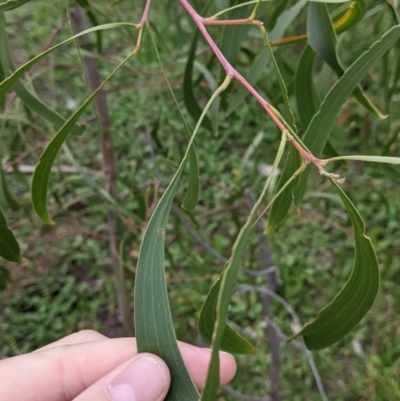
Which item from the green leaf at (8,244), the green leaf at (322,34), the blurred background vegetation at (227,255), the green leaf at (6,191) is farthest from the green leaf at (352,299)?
the blurred background vegetation at (227,255)

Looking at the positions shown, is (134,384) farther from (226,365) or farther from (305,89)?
(305,89)

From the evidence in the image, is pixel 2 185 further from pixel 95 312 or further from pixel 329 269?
pixel 329 269

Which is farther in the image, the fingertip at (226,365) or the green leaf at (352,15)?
the fingertip at (226,365)

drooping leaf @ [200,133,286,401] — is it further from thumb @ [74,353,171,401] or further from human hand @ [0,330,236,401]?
human hand @ [0,330,236,401]

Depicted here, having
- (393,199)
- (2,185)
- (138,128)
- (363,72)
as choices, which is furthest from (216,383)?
(138,128)

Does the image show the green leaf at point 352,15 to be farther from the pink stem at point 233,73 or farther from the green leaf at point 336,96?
the pink stem at point 233,73

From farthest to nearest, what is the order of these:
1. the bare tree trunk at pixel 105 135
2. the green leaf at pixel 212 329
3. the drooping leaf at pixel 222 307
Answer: the bare tree trunk at pixel 105 135 < the green leaf at pixel 212 329 < the drooping leaf at pixel 222 307
